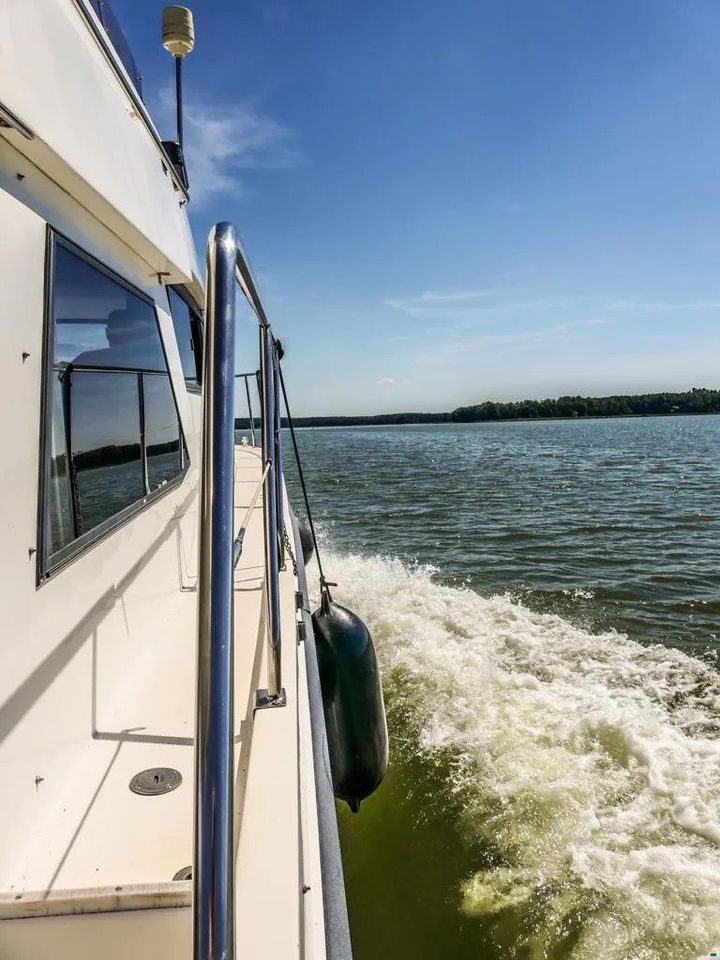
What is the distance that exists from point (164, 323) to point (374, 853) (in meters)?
3.15

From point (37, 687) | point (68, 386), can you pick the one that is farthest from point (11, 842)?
point (68, 386)

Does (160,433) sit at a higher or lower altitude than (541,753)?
higher

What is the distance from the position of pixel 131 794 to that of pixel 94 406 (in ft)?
3.97

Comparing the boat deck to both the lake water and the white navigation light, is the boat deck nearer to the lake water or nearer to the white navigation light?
the lake water

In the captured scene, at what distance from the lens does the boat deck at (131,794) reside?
4.13 feet

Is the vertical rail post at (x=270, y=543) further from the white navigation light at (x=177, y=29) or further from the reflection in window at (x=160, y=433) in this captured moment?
the white navigation light at (x=177, y=29)

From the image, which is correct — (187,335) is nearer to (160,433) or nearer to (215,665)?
(160,433)

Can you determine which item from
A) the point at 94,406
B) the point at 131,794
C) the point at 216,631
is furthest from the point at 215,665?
the point at 94,406

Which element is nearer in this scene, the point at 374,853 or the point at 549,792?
the point at 374,853

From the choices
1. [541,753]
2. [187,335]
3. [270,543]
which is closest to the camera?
[270,543]

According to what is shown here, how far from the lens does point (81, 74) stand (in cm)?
199

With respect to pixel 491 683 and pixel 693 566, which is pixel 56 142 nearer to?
pixel 491 683

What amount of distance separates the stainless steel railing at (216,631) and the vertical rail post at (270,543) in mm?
1018

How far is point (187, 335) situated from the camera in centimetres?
495
